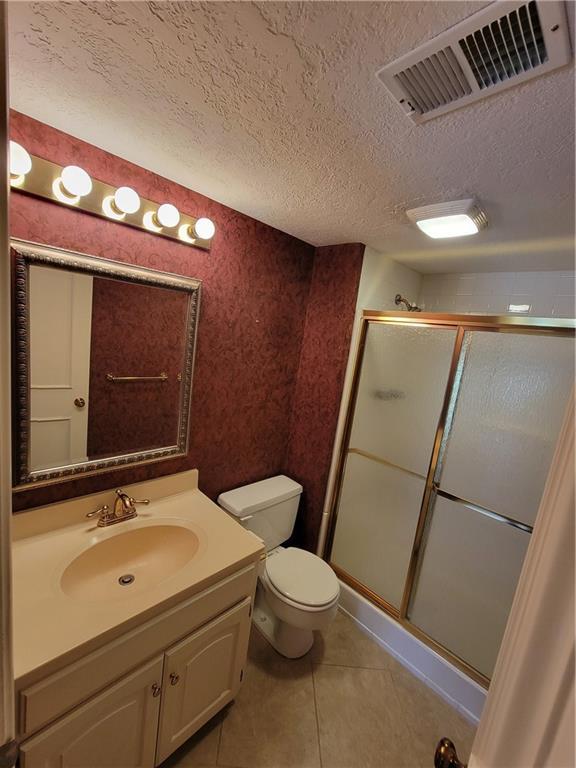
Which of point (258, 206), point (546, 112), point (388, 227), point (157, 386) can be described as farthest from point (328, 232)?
point (157, 386)

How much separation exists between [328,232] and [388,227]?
0.32 metres

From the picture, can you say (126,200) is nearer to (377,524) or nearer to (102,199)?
(102,199)

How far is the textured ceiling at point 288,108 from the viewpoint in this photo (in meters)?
0.63

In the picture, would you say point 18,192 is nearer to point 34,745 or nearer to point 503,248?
point 34,745

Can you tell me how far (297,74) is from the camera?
726 mm

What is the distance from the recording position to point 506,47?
24.9 inches

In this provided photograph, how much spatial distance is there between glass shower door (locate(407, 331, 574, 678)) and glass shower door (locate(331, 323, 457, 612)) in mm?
111

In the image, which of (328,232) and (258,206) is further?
(328,232)

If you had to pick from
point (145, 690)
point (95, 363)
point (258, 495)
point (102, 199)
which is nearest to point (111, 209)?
point (102, 199)

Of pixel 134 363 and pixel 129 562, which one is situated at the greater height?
pixel 134 363

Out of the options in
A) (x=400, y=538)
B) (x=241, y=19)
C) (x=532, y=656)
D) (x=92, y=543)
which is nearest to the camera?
(x=532, y=656)

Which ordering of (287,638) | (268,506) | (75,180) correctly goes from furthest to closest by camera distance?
1. (268,506)
2. (287,638)
3. (75,180)

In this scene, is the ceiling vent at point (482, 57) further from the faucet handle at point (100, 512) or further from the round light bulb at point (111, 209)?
the faucet handle at point (100, 512)

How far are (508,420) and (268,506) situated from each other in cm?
129
